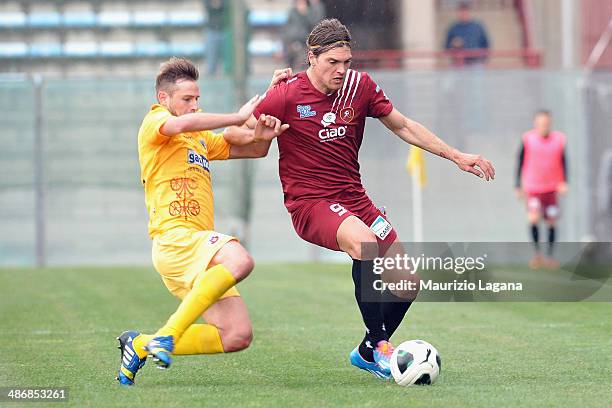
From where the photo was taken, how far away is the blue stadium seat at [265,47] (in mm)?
20406

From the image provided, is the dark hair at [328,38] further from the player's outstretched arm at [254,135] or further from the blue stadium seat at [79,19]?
the blue stadium seat at [79,19]

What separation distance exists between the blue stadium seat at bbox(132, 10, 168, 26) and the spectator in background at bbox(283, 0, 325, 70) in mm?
3189

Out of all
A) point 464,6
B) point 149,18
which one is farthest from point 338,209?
point 464,6

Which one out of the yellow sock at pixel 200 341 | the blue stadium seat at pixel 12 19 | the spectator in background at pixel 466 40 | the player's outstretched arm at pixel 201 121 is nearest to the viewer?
the player's outstretched arm at pixel 201 121

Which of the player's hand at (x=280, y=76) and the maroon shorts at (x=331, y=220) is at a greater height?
the player's hand at (x=280, y=76)

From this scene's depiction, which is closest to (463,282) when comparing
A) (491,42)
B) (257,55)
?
(257,55)

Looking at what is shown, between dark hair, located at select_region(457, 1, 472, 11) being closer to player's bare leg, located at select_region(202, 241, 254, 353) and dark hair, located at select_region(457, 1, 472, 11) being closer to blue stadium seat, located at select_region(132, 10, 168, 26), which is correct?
blue stadium seat, located at select_region(132, 10, 168, 26)

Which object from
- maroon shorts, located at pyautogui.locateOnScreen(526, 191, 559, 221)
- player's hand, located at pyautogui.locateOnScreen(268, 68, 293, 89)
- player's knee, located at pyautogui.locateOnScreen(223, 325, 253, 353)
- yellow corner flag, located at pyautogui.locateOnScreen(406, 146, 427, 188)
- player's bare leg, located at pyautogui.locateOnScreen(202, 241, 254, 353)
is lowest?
maroon shorts, located at pyautogui.locateOnScreen(526, 191, 559, 221)

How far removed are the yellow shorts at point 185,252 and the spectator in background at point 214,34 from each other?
42.2 ft

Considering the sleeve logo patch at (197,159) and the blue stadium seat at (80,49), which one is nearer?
the sleeve logo patch at (197,159)

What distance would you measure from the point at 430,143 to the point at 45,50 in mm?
13894

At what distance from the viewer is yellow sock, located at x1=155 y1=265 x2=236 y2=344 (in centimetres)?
649

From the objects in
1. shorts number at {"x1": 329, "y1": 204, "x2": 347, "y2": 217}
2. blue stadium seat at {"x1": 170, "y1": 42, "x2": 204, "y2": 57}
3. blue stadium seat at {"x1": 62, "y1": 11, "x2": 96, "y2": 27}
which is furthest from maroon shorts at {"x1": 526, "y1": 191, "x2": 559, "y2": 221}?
shorts number at {"x1": 329, "y1": 204, "x2": 347, "y2": 217}

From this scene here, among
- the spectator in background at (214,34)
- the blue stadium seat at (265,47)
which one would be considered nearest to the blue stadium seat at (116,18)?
the spectator in background at (214,34)
